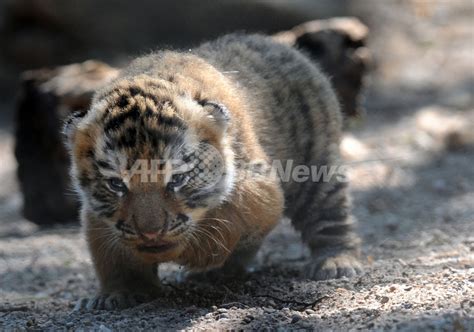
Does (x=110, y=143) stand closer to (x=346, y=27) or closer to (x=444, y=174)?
(x=346, y=27)

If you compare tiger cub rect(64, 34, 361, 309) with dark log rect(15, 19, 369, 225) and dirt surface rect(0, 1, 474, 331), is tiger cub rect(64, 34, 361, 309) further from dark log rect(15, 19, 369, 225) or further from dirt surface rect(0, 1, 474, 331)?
dark log rect(15, 19, 369, 225)

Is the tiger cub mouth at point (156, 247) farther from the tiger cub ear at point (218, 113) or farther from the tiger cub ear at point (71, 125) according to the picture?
the tiger cub ear at point (71, 125)

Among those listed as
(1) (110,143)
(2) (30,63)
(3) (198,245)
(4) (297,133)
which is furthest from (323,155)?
(2) (30,63)

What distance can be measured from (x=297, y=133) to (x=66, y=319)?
2.40 metres

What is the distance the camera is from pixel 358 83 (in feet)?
30.4

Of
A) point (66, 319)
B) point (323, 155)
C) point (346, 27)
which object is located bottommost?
point (66, 319)

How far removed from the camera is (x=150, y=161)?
4738 millimetres

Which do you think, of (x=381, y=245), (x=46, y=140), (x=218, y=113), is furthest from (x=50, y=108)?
(x=218, y=113)

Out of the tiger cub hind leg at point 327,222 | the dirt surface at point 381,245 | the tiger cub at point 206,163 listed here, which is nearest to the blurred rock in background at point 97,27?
the dirt surface at point 381,245

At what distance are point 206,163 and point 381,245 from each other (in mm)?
2835

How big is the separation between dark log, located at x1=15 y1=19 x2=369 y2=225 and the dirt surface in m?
0.35

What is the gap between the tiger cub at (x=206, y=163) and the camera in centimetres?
480

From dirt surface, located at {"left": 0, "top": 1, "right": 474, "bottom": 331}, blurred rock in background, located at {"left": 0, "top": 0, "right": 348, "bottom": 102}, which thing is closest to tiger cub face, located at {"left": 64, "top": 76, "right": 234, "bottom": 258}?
dirt surface, located at {"left": 0, "top": 1, "right": 474, "bottom": 331}

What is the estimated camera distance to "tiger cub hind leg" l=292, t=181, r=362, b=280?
6602 mm
